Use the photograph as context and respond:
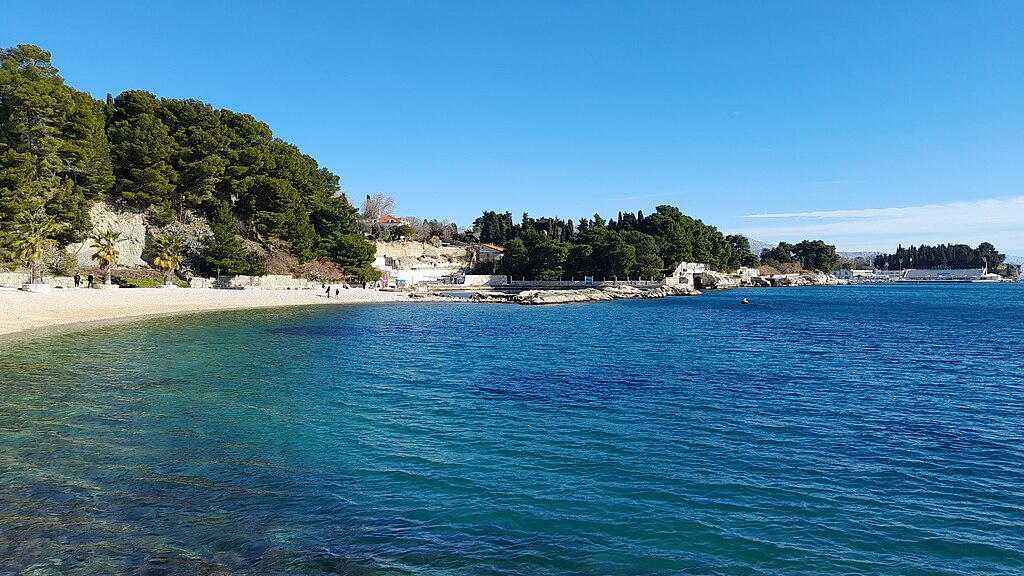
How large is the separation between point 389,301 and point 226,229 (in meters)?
18.8

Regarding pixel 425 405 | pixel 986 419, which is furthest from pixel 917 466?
pixel 425 405

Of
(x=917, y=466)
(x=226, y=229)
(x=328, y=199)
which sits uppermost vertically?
(x=328, y=199)

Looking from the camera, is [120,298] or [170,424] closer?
[170,424]

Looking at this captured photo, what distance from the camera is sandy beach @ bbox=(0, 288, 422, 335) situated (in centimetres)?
3321

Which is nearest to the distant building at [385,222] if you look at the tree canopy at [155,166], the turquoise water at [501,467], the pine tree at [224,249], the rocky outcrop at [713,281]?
the tree canopy at [155,166]

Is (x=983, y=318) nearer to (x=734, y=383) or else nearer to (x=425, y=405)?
(x=734, y=383)

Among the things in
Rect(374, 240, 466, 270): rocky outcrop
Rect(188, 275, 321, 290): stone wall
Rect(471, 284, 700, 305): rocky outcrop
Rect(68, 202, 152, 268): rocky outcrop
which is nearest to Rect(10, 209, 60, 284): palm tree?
Rect(68, 202, 152, 268): rocky outcrop

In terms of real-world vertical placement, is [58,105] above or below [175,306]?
above

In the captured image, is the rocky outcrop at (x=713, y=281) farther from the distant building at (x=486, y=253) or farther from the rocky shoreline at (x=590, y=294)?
the distant building at (x=486, y=253)

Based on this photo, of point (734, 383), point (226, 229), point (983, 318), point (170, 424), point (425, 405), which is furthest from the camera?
point (226, 229)

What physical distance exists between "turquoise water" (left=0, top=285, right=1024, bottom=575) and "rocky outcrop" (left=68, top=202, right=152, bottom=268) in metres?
45.2

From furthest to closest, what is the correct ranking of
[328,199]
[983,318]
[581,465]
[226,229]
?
[328,199] → [226,229] → [983,318] → [581,465]

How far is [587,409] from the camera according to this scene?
1516 centimetres

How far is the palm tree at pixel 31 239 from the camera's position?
46969 millimetres
